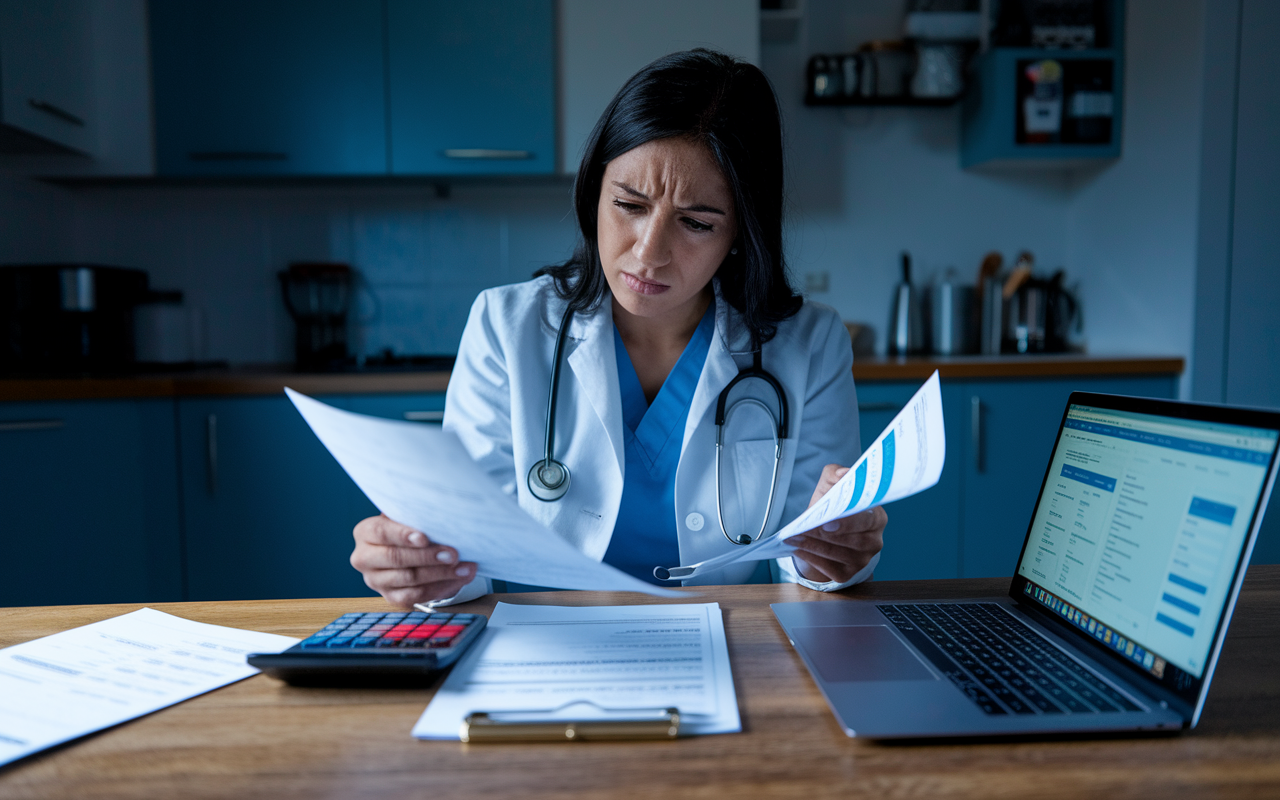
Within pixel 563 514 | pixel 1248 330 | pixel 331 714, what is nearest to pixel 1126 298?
pixel 1248 330

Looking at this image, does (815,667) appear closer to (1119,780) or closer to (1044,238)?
(1119,780)

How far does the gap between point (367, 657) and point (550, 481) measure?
520 mm

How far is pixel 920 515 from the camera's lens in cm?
228

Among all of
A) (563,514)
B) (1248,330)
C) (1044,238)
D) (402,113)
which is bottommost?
(563,514)

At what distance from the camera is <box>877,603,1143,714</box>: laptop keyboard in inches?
20.8

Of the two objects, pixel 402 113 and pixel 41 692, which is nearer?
pixel 41 692

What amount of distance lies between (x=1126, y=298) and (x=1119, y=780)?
8.42 ft

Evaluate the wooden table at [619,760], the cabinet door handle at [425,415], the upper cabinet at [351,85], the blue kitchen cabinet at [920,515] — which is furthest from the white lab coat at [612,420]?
the upper cabinet at [351,85]

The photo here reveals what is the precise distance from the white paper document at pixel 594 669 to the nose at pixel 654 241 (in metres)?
0.49

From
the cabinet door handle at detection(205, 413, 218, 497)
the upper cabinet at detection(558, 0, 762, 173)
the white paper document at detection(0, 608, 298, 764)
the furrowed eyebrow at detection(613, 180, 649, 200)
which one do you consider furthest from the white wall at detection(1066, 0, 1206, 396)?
the cabinet door handle at detection(205, 413, 218, 497)

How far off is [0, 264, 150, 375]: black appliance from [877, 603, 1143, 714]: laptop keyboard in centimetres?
229

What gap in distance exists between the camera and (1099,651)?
604 millimetres

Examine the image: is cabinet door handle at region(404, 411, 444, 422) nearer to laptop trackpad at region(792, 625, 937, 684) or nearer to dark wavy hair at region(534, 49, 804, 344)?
dark wavy hair at region(534, 49, 804, 344)

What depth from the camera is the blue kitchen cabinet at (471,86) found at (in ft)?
7.63
